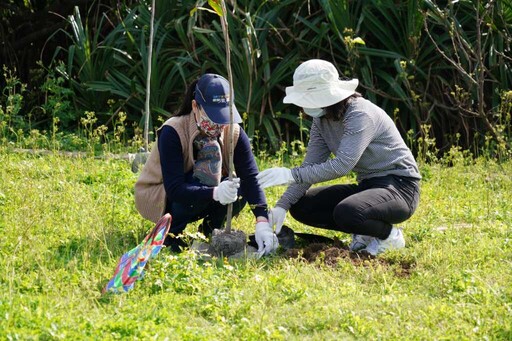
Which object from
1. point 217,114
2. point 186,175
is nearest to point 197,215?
point 186,175

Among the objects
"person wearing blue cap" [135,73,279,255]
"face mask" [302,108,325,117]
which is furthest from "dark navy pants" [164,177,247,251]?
"face mask" [302,108,325,117]

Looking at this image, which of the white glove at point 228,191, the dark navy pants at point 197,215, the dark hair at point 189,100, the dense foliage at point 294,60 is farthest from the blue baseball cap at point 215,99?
the dense foliage at point 294,60

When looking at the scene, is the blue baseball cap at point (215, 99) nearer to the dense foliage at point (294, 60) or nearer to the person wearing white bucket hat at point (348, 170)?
the person wearing white bucket hat at point (348, 170)

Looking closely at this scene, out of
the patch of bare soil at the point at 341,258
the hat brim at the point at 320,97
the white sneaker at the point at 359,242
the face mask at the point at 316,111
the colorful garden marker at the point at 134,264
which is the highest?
the hat brim at the point at 320,97

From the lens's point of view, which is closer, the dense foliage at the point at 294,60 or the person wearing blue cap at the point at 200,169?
the person wearing blue cap at the point at 200,169

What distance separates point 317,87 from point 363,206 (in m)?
0.67

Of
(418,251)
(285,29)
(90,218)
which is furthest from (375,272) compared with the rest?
(285,29)

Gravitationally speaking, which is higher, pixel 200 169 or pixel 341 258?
pixel 200 169

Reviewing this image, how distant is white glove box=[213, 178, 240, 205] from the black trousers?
2.08 ft

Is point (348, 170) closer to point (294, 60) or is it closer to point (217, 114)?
point (217, 114)

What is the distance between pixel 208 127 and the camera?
4.88 metres

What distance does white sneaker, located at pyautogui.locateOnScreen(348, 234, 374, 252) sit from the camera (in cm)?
520

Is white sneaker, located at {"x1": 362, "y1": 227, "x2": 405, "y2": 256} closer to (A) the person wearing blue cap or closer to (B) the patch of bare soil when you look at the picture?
(B) the patch of bare soil

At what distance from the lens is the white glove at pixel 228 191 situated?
4.71 metres
